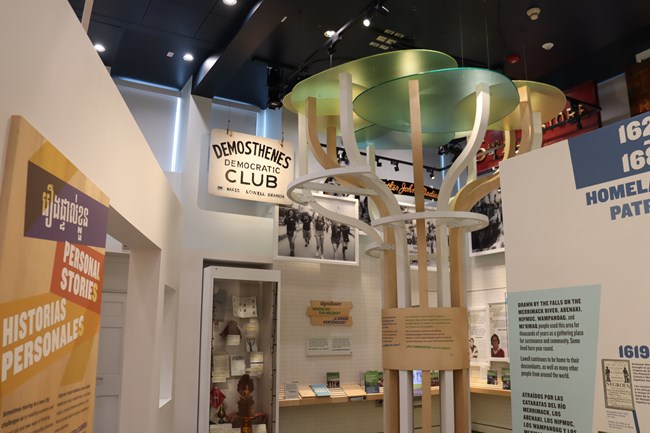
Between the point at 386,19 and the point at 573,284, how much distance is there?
450 cm

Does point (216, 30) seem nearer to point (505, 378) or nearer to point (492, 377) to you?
point (505, 378)

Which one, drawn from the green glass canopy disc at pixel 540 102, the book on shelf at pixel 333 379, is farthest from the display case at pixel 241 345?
the green glass canopy disc at pixel 540 102

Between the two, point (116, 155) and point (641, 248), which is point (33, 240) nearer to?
point (116, 155)

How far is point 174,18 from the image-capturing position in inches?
239

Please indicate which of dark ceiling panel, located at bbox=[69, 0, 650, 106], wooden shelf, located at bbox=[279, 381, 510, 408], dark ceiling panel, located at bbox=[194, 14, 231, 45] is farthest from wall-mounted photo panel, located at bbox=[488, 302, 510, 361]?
dark ceiling panel, located at bbox=[194, 14, 231, 45]

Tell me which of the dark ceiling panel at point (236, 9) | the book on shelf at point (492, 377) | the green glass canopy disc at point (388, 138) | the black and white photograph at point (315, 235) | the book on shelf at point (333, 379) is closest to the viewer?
the green glass canopy disc at point (388, 138)

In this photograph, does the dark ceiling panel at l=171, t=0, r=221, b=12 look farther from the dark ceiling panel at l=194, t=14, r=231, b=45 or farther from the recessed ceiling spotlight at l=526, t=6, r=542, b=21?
the recessed ceiling spotlight at l=526, t=6, r=542, b=21

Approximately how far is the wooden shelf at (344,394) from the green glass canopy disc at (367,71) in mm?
3818

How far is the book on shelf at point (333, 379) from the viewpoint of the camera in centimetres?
751

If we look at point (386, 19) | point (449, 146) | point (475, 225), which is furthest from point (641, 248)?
point (449, 146)

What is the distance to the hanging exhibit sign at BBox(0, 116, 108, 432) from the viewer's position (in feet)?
5.86

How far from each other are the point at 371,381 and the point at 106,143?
5530 millimetres

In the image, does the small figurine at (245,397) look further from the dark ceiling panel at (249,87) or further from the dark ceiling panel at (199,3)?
the dark ceiling panel at (199,3)

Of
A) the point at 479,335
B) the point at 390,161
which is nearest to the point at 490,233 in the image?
the point at 479,335
